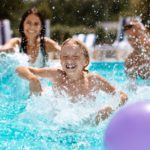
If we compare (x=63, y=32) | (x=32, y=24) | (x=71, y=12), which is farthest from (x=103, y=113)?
(x=71, y=12)

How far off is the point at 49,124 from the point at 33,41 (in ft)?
9.79

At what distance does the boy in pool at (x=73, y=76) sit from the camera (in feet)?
16.4

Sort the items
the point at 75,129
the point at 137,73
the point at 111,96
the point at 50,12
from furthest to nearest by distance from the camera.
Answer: the point at 50,12, the point at 137,73, the point at 111,96, the point at 75,129

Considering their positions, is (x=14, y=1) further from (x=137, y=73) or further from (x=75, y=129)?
(x=75, y=129)

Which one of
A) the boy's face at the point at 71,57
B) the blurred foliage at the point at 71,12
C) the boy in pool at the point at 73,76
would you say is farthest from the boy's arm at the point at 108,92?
the blurred foliage at the point at 71,12

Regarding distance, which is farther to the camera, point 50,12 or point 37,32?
point 50,12

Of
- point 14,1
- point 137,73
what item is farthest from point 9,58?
point 14,1

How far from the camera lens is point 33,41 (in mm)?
7652

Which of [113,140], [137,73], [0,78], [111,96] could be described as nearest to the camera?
[113,140]

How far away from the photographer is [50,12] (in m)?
20.3

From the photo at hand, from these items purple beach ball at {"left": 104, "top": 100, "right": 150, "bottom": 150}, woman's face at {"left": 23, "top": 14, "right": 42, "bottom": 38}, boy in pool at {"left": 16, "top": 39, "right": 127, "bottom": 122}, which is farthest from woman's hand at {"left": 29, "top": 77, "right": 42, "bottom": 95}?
woman's face at {"left": 23, "top": 14, "right": 42, "bottom": 38}

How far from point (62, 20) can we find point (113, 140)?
17846 millimetres

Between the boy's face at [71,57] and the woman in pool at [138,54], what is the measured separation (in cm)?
211

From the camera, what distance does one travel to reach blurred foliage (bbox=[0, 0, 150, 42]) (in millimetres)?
18172
